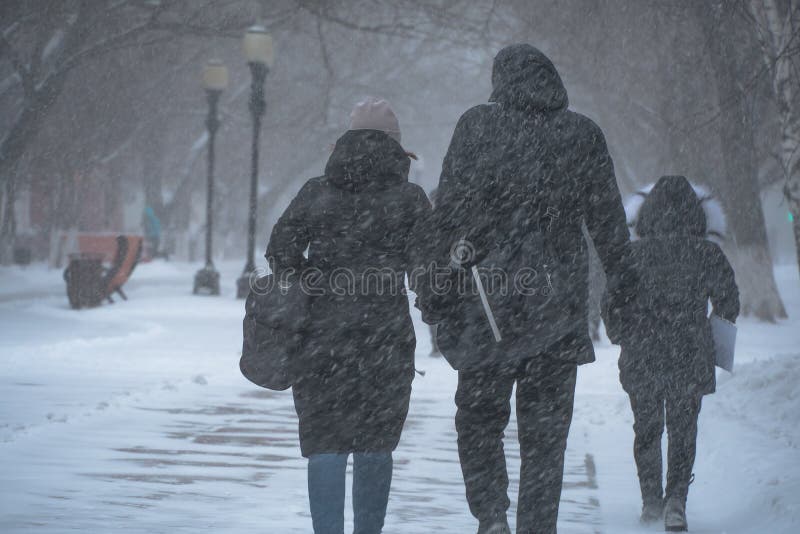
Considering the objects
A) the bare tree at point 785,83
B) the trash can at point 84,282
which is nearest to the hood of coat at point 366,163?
the bare tree at point 785,83

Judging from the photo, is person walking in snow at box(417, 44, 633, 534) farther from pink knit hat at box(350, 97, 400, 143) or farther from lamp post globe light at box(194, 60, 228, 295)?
lamp post globe light at box(194, 60, 228, 295)

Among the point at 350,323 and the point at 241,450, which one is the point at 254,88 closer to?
the point at 241,450

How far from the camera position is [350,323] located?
4.78 meters

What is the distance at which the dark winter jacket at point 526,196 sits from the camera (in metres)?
4.57

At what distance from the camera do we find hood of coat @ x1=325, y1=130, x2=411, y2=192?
15.9 feet

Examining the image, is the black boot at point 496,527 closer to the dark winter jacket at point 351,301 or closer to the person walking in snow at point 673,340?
the dark winter jacket at point 351,301

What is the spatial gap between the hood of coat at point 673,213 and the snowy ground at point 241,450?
1.35 metres

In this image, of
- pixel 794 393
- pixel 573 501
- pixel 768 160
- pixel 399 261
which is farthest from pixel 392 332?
pixel 768 160

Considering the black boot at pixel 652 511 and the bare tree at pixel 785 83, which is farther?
the bare tree at pixel 785 83

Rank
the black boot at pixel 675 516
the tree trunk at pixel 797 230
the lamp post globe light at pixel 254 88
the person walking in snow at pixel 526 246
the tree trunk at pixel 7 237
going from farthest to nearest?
1. the tree trunk at pixel 7 237
2. the lamp post globe light at pixel 254 88
3. the tree trunk at pixel 797 230
4. the black boot at pixel 675 516
5. the person walking in snow at pixel 526 246

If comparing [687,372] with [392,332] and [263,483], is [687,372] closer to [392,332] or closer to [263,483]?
[392,332]

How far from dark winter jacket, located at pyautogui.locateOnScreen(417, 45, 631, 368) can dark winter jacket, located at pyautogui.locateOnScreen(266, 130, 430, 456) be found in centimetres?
23

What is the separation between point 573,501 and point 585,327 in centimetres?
225

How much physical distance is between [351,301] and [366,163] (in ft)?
1.73
